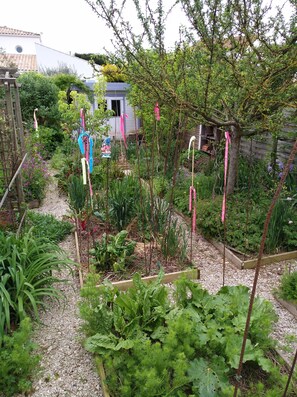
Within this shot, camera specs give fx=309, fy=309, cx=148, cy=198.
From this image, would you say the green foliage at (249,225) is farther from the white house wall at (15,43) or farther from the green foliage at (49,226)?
the white house wall at (15,43)

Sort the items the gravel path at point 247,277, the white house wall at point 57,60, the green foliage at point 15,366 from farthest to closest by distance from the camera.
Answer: the white house wall at point 57,60 → the gravel path at point 247,277 → the green foliage at point 15,366

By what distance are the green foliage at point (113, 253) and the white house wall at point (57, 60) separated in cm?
2147

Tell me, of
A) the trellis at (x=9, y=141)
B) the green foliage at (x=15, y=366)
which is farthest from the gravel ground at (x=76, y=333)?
the trellis at (x=9, y=141)

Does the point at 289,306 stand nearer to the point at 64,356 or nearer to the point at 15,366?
the point at 64,356

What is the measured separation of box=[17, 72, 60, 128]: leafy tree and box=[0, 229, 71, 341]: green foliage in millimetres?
7824

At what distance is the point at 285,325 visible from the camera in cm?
246

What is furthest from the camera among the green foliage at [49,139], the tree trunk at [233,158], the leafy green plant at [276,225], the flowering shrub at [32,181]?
the green foliage at [49,139]

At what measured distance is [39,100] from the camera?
32.2 feet

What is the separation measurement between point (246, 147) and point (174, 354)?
19.6ft

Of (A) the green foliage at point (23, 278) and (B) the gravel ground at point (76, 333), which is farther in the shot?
(A) the green foliage at point (23, 278)

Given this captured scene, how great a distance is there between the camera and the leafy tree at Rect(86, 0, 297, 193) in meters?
3.37

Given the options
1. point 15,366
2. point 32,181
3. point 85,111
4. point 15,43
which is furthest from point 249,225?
point 15,43

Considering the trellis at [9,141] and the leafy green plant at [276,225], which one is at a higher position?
the trellis at [9,141]

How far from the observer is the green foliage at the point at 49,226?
384cm
